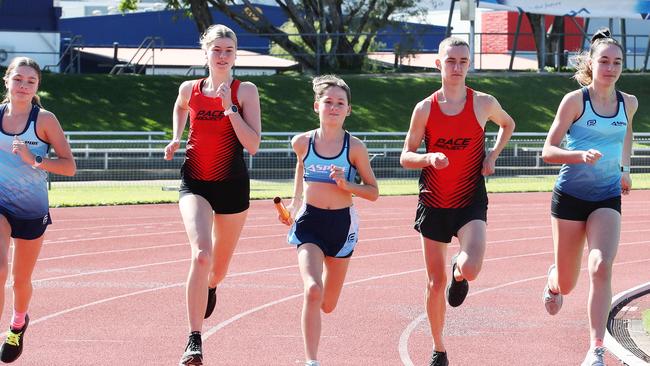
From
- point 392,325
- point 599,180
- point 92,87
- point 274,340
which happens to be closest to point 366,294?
point 392,325

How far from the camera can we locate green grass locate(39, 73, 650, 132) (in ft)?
117

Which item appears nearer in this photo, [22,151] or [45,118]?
[22,151]

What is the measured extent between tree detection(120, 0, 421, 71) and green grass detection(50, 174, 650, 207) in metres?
13.5

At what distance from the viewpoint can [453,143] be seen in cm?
777

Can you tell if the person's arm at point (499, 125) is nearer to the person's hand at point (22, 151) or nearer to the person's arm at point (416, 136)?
the person's arm at point (416, 136)

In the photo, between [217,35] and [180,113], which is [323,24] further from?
[217,35]

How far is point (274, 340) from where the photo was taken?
9.12m

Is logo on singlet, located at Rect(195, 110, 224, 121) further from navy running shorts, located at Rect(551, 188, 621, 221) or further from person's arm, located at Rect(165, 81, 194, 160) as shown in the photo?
navy running shorts, located at Rect(551, 188, 621, 221)

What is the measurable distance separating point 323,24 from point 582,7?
8.31 metres

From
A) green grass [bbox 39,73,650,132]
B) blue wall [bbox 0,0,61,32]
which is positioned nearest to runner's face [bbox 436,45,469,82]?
green grass [bbox 39,73,650,132]

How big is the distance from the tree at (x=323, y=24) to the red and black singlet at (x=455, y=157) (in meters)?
32.5

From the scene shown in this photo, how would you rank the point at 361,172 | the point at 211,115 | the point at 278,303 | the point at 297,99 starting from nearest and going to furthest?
the point at 361,172 → the point at 211,115 → the point at 278,303 → the point at 297,99

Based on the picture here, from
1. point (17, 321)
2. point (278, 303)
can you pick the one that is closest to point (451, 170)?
point (17, 321)

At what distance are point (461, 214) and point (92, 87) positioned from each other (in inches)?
1236
